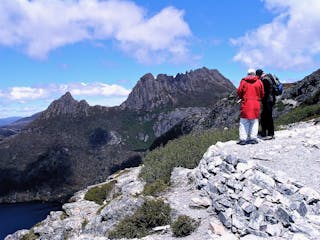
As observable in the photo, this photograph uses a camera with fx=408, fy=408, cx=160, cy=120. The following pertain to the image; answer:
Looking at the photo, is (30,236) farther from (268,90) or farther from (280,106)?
(280,106)

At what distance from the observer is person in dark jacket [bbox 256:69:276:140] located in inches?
668

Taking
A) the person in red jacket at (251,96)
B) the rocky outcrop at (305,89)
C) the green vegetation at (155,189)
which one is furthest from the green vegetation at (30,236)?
the rocky outcrop at (305,89)

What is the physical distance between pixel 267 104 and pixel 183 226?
756 centimetres

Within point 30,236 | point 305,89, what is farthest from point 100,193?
point 305,89

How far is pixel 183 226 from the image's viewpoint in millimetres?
11688

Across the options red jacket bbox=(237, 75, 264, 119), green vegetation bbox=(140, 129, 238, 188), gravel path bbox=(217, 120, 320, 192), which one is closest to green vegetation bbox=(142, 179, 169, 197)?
green vegetation bbox=(140, 129, 238, 188)

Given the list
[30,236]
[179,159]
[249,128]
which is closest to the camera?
[249,128]

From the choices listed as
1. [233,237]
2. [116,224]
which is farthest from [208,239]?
[116,224]

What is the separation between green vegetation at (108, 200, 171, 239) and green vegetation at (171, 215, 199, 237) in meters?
1.13

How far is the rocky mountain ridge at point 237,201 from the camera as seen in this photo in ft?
33.7

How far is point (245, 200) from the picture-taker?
11.3m

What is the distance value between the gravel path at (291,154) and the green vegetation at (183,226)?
3.13m

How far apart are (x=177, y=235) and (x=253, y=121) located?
6254mm

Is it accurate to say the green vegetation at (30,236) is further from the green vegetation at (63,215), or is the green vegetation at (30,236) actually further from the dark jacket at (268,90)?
the dark jacket at (268,90)
